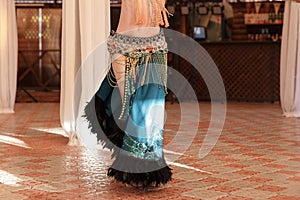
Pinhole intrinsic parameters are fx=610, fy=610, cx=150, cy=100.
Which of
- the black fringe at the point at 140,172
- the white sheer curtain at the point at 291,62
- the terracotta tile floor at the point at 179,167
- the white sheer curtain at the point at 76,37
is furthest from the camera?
the white sheer curtain at the point at 291,62

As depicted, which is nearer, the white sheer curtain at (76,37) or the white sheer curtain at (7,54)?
the white sheer curtain at (76,37)

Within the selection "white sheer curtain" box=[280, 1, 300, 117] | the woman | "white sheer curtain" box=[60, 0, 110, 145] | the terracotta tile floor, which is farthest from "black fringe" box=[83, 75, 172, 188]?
"white sheer curtain" box=[280, 1, 300, 117]

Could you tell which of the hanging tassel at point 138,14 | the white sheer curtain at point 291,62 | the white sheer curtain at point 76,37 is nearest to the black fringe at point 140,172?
the hanging tassel at point 138,14

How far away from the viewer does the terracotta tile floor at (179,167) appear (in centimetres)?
384

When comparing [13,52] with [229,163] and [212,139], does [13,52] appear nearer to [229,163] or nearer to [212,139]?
[212,139]

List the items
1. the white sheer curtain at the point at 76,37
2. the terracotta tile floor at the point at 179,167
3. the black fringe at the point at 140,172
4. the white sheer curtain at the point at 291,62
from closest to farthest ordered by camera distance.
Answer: the black fringe at the point at 140,172
the terracotta tile floor at the point at 179,167
the white sheer curtain at the point at 76,37
the white sheer curtain at the point at 291,62

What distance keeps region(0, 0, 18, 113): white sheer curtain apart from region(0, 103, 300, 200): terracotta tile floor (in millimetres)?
1590

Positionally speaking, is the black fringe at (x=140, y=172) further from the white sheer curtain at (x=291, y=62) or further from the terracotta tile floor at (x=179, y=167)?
the white sheer curtain at (x=291, y=62)

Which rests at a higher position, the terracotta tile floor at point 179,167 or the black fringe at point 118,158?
the black fringe at point 118,158

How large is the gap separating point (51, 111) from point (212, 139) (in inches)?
155

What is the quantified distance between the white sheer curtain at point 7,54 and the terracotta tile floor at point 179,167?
5.22 feet

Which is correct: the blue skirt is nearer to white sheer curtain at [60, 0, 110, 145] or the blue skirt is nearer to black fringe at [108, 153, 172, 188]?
black fringe at [108, 153, 172, 188]

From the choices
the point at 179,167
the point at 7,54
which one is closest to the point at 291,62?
the point at 7,54

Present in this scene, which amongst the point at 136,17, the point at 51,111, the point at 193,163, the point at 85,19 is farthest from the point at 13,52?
the point at 136,17
